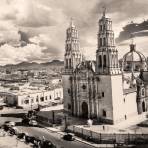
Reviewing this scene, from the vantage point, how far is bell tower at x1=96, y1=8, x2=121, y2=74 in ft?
151

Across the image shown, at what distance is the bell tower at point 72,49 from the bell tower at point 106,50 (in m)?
7.13

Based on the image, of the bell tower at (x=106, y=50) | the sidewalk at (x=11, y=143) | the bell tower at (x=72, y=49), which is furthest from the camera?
the bell tower at (x=72, y=49)

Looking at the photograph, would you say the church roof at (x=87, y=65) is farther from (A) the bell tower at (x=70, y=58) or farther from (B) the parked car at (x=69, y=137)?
(B) the parked car at (x=69, y=137)

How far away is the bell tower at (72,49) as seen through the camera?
53316 mm

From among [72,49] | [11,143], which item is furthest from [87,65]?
[11,143]

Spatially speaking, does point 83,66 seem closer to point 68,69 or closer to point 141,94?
point 68,69

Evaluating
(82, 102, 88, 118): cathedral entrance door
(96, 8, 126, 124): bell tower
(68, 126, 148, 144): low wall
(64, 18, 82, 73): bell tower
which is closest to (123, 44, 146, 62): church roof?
(64, 18, 82, 73): bell tower

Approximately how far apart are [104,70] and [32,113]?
712 inches

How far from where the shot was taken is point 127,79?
171 ft

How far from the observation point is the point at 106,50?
4625cm

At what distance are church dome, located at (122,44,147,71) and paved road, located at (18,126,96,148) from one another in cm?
2622

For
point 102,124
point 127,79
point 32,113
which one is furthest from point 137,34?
point 32,113

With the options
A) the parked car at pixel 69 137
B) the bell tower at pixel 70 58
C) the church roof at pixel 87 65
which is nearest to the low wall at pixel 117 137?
the parked car at pixel 69 137

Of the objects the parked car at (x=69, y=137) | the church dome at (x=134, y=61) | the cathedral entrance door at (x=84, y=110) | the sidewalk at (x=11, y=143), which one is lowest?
the sidewalk at (x=11, y=143)
